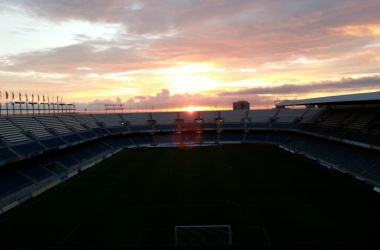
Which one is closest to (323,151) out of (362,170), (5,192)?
(362,170)

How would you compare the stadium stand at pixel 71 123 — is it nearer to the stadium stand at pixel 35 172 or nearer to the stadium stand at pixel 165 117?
the stadium stand at pixel 35 172

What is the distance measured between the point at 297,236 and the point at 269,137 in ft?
168

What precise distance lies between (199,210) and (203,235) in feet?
16.3

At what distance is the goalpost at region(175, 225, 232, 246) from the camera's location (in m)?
18.9

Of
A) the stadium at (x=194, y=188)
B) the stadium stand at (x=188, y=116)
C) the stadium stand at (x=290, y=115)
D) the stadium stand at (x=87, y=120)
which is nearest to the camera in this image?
the stadium at (x=194, y=188)

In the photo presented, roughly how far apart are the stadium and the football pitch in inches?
4.2

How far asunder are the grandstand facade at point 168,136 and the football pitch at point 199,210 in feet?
13.3

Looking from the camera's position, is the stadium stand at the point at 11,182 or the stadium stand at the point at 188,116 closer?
the stadium stand at the point at 11,182

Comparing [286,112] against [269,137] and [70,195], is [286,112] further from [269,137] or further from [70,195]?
[70,195]

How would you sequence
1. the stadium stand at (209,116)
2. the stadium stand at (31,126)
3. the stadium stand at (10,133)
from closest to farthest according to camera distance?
1. the stadium stand at (10,133)
2. the stadium stand at (31,126)
3. the stadium stand at (209,116)

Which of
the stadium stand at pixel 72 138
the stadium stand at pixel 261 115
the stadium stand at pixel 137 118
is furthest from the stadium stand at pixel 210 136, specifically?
the stadium stand at pixel 72 138

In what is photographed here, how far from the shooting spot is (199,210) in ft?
80.5

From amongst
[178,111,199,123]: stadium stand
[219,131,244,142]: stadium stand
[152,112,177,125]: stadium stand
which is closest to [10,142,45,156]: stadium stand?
[152,112,177,125]: stadium stand

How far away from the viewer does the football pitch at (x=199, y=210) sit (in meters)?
19.5
